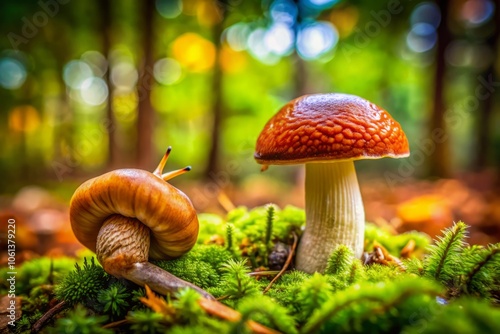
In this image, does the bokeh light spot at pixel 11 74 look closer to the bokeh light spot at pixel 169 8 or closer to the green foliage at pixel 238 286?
the bokeh light spot at pixel 169 8

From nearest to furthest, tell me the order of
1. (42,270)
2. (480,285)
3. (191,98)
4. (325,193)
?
(480,285), (325,193), (42,270), (191,98)

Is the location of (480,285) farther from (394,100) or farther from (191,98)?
(394,100)

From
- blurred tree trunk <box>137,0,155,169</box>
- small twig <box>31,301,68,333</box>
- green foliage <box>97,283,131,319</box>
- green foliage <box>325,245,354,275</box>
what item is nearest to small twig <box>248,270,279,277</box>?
green foliage <box>325,245,354,275</box>

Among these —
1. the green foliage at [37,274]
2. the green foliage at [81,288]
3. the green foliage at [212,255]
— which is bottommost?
the green foliage at [37,274]

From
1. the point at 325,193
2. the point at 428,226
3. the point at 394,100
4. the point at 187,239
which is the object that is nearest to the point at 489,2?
the point at 394,100

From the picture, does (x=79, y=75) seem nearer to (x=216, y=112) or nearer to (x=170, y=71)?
(x=170, y=71)

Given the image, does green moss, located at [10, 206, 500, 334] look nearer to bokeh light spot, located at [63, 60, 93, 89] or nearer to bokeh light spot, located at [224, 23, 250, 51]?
bokeh light spot, located at [224, 23, 250, 51]

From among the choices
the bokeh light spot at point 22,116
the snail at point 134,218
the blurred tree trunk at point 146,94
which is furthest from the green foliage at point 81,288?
the bokeh light spot at point 22,116
